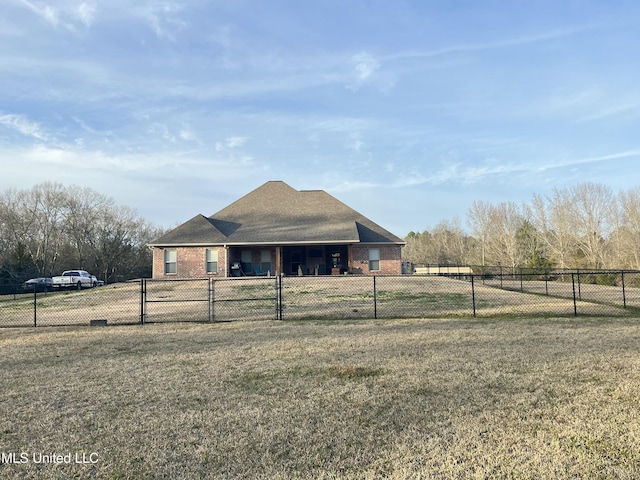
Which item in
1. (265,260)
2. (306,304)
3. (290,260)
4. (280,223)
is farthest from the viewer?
(280,223)

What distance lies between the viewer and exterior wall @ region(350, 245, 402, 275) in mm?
27938

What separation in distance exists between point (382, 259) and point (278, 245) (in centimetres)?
659

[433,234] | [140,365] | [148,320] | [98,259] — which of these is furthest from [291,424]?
[433,234]

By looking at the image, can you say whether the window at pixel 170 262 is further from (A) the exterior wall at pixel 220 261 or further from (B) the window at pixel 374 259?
(B) the window at pixel 374 259

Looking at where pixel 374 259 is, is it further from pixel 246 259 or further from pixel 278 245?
pixel 246 259

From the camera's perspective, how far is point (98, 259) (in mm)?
49219

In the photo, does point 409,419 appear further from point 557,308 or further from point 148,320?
point 557,308

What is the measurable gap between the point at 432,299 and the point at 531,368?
34.0ft

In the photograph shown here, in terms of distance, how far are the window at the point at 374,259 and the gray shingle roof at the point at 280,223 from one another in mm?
696

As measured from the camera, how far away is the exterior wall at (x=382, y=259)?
27.9 metres

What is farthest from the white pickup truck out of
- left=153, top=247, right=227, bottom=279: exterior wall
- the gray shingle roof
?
the gray shingle roof

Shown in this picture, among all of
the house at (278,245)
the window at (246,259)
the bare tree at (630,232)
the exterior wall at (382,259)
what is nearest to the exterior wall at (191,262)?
the house at (278,245)

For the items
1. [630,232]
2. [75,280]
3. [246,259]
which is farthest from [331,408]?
[630,232]

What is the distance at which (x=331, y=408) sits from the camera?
14.8ft
